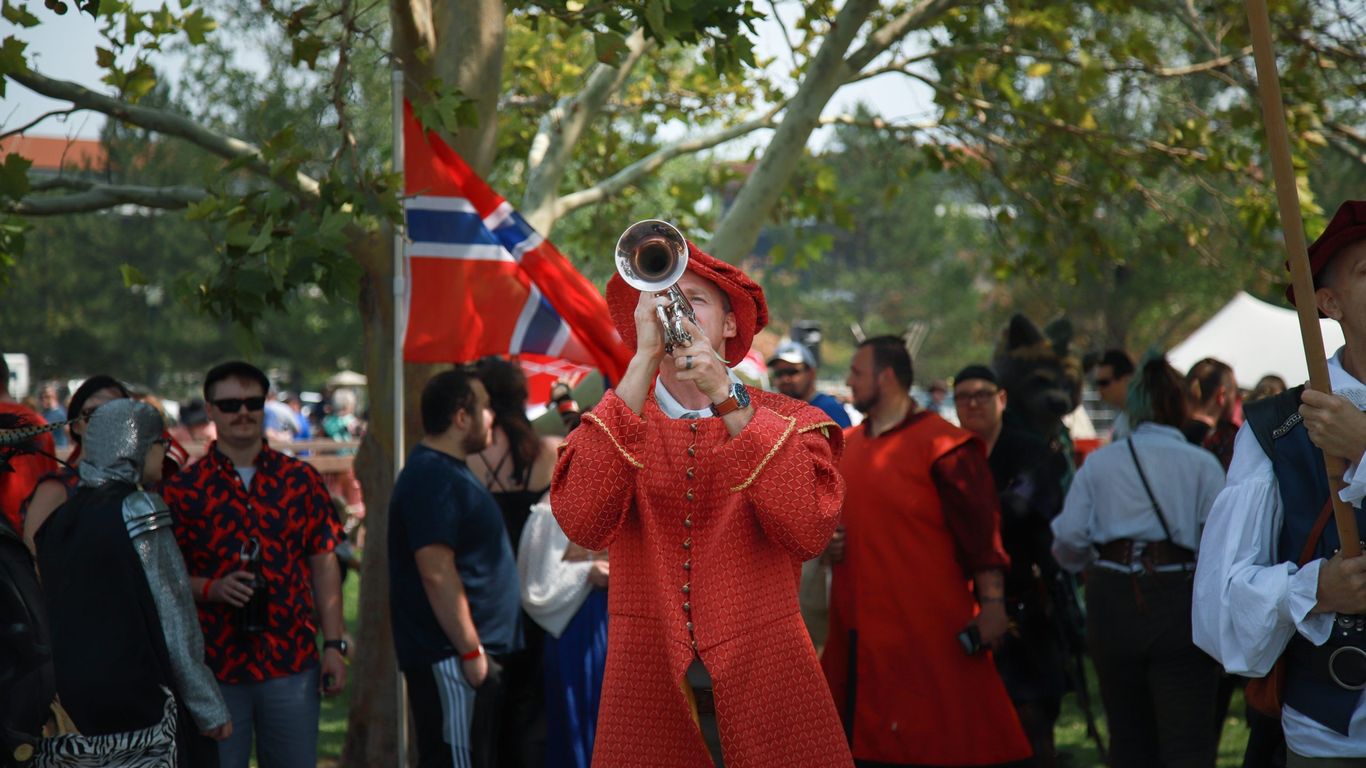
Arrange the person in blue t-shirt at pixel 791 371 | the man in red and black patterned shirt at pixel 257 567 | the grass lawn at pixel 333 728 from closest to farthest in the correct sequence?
the man in red and black patterned shirt at pixel 257 567 < the grass lawn at pixel 333 728 < the person in blue t-shirt at pixel 791 371

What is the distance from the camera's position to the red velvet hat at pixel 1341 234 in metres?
3.35

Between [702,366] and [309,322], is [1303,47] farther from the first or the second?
[309,322]

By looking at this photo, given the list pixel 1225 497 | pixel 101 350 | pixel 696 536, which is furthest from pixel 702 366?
pixel 101 350

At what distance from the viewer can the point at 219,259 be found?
596cm

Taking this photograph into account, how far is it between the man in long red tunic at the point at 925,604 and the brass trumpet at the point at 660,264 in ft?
8.67

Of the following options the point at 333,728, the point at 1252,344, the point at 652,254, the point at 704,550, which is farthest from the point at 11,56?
the point at 1252,344

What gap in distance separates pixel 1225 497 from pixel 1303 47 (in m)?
5.96

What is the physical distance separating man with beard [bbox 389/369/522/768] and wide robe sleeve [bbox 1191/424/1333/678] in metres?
2.99

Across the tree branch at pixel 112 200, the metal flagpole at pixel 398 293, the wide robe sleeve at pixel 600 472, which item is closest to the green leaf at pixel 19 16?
the tree branch at pixel 112 200

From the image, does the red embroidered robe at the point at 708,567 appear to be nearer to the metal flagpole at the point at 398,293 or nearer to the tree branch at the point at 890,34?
the metal flagpole at the point at 398,293

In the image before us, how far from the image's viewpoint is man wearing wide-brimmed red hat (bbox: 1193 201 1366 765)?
10.3ft

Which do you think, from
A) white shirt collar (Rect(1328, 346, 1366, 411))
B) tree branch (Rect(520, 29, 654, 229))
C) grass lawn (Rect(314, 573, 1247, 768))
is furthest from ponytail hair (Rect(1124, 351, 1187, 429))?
tree branch (Rect(520, 29, 654, 229))

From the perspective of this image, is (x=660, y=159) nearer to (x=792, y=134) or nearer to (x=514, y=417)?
(x=792, y=134)

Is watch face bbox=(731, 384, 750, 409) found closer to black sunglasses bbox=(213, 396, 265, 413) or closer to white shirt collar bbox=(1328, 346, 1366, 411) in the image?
white shirt collar bbox=(1328, 346, 1366, 411)
